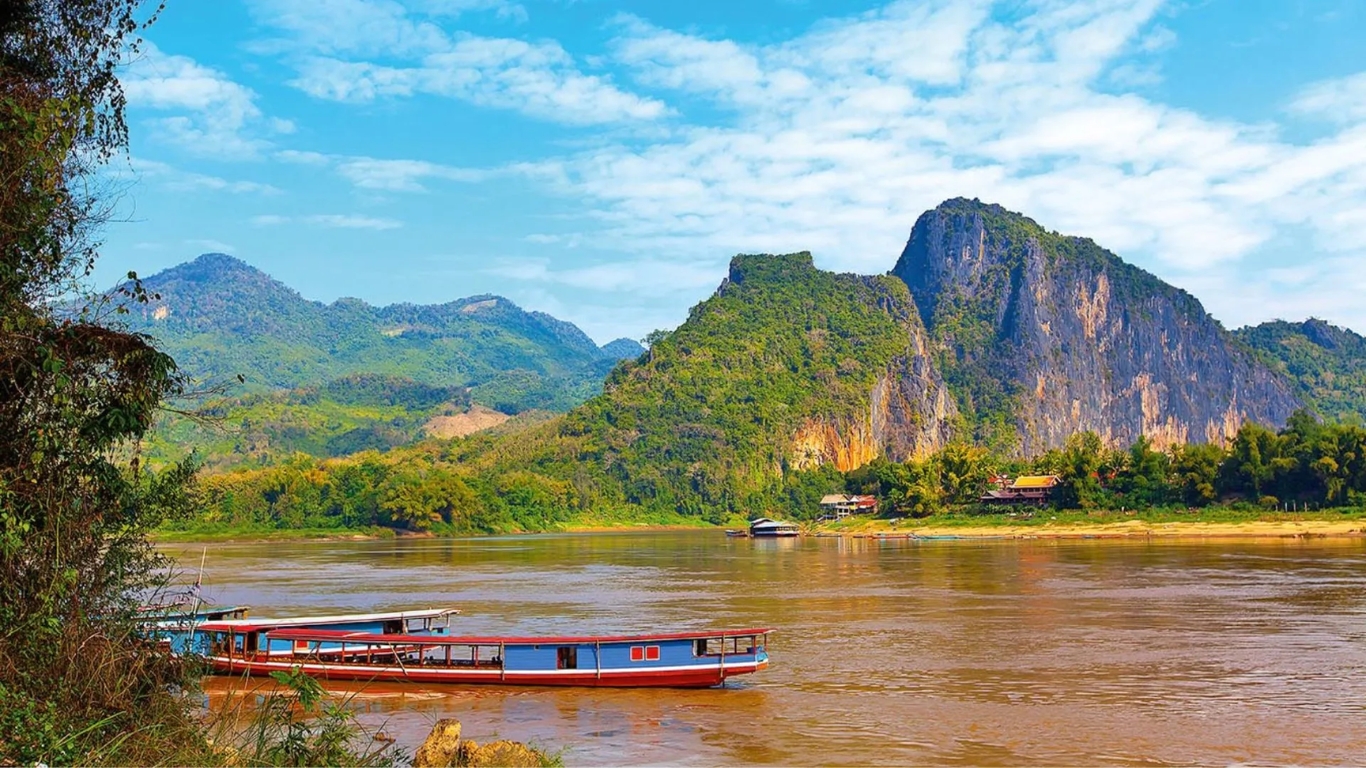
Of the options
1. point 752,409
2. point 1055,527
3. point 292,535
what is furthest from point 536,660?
point 752,409

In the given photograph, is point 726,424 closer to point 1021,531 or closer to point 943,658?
point 1021,531

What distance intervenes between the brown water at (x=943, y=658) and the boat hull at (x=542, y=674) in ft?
0.76

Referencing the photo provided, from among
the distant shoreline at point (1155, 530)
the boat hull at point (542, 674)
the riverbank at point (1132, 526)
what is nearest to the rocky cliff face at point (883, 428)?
the riverbank at point (1132, 526)

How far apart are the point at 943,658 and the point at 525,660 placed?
32.2 feet

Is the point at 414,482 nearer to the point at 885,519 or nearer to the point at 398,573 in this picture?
the point at 885,519

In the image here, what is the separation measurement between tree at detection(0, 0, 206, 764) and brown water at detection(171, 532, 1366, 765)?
7.06m

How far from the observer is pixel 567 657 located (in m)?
22.4

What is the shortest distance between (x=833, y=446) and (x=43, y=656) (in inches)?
6613

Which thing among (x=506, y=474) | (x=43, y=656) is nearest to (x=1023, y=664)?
(x=43, y=656)

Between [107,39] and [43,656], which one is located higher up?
[107,39]

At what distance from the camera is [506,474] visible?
457 ft

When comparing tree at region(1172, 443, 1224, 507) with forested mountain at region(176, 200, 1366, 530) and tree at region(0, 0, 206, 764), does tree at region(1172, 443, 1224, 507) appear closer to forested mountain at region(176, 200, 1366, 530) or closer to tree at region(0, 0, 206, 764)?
forested mountain at region(176, 200, 1366, 530)

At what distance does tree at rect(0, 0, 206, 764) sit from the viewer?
10.8m

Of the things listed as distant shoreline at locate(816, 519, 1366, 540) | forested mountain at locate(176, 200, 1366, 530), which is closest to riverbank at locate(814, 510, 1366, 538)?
distant shoreline at locate(816, 519, 1366, 540)
